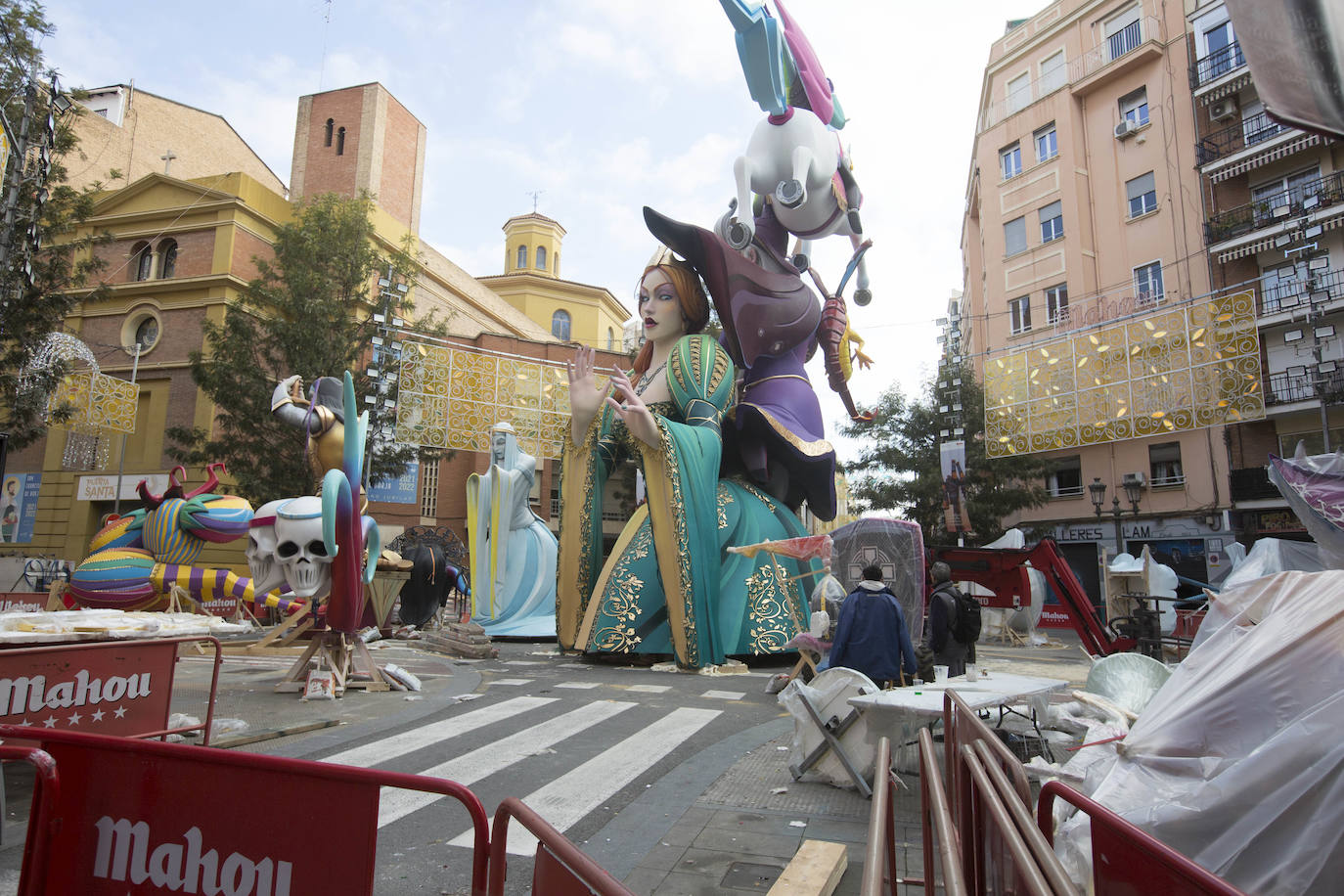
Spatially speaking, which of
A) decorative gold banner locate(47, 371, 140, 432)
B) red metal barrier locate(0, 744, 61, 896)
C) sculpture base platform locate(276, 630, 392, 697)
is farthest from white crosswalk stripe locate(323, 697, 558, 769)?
decorative gold banner locate(47, 371, 140, 432)

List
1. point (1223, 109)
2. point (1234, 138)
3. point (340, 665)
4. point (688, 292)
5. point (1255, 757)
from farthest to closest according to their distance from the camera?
point (1223, 109), point (1234, 138), point (688, 292), point (340, 665), point (1255, 757)

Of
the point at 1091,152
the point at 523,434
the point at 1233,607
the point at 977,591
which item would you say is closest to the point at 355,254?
the point at 523,434

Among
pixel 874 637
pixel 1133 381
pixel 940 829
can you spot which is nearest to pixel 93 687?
pixel 940 829

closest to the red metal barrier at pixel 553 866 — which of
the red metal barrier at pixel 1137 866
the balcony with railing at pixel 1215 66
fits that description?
the red metal barrier at pixel 1137 866

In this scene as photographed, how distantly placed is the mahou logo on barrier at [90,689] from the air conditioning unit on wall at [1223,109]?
31550 millimetres

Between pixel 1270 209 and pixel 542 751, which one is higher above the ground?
pixel 1270 209

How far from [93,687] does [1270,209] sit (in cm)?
2956

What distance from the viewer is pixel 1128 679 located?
646cm

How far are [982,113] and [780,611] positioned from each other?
30.5m

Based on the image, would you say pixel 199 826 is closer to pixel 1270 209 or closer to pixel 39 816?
pixel 39 816

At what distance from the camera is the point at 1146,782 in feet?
11.9

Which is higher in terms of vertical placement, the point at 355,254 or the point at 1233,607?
the point at 355,254

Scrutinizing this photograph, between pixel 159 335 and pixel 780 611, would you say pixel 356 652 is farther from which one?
pixel 159 335

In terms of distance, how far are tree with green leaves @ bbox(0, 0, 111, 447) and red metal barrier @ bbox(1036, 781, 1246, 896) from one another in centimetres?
1501
